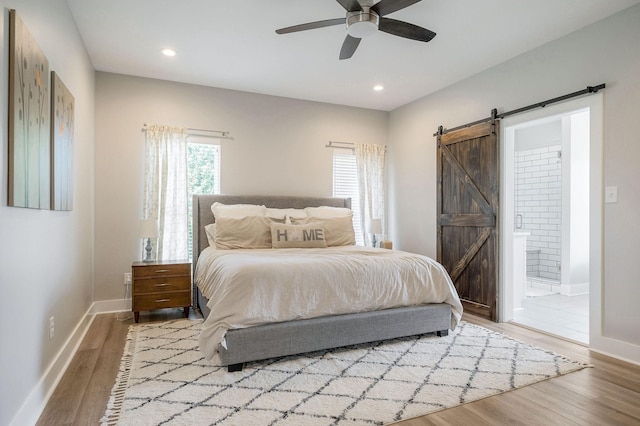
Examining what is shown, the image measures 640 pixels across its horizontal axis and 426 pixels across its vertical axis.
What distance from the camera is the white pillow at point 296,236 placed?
4.04 metres

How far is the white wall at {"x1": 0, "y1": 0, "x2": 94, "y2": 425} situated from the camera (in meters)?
1.62

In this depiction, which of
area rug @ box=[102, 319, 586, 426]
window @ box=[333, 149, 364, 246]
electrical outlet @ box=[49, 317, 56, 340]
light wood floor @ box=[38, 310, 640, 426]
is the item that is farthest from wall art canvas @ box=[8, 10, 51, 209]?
window @ box=[333, 149, 364, 246]

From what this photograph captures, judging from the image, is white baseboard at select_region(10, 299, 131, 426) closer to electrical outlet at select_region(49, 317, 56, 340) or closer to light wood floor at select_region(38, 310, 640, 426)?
light wood floor at select_region(38, 310, 640, 426)

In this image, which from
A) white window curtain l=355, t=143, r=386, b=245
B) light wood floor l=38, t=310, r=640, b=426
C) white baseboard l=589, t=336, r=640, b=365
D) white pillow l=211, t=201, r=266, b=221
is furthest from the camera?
white window curtain l=355, t=143, r=386, b=245

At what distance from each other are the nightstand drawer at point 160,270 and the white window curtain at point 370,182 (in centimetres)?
273

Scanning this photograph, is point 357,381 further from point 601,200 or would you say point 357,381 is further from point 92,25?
point 92,25

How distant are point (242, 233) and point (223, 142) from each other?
1.46 m

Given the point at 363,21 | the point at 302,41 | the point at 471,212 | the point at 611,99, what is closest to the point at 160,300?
the point at 302,41

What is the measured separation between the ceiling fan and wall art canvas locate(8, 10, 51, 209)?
1.57 m

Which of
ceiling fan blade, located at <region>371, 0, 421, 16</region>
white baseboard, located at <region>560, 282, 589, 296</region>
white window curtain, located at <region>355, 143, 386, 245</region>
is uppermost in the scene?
ceiling fan blade, located at <region>371, 0, 421, 16</region>

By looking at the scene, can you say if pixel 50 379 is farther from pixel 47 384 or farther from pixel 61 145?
pixel 61 145

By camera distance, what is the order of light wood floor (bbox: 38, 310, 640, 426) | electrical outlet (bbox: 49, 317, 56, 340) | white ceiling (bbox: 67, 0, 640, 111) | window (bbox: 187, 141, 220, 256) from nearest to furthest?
light wood floor (bbox: 38, 310, 640, 426) → electrical outlet (bbox: 49, 317, 56, 340) → white ceiling (bbox: 67, 0, 640, 111) → window (bbox: 187, 141, 220, 256)

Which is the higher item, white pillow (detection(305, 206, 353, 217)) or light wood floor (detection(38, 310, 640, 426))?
white pillow (detection(305, 206, 353, 217))

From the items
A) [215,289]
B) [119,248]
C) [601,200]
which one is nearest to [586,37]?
[601,200]
